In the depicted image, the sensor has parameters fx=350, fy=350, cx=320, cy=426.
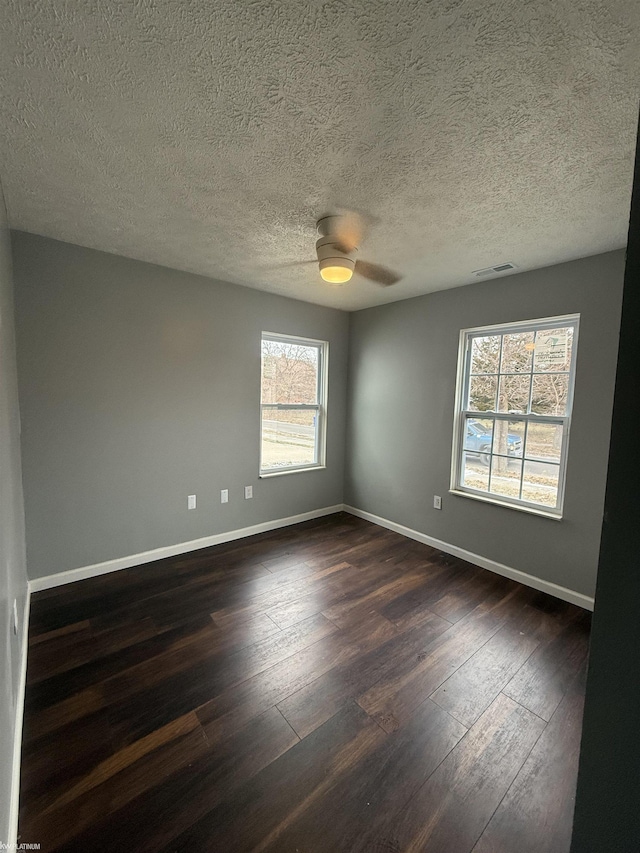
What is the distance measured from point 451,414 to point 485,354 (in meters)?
0.61

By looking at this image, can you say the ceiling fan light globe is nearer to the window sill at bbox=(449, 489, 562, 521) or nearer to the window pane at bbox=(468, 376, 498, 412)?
the window pane at bbox=(468, 376, 498, 412)

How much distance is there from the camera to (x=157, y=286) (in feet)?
9.46

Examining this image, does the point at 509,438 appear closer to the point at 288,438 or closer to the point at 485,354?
the point at 485,354

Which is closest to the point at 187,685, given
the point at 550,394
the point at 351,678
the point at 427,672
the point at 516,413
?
the point at 351,678

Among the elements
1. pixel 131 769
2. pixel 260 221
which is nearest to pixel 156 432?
pixel 260 221

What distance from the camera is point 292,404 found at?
393 cm

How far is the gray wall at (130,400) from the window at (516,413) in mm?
1908

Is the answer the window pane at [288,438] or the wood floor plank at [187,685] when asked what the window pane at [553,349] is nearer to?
the window pane at [288,438]

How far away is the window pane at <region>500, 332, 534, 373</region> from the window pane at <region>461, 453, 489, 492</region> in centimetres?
83

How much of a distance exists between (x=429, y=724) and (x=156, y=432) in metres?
2.69

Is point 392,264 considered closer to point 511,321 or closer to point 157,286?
point 511,321

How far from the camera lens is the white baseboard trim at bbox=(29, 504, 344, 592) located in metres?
2.60

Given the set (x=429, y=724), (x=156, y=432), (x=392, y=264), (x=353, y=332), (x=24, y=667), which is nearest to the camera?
(x=429, y=724)

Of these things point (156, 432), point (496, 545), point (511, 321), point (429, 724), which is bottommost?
point (429, 724)
